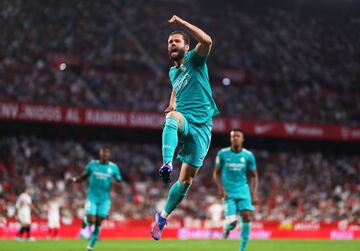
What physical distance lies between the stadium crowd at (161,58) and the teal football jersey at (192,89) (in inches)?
1014

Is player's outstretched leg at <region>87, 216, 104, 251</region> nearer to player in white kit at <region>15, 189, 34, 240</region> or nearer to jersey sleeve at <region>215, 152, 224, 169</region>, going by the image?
jersey sleeve at <region>215, 152, 224, 169</region>

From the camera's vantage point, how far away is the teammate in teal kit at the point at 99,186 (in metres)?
16.5

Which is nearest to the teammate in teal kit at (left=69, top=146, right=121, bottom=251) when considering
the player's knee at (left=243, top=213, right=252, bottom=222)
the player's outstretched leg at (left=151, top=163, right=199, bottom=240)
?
the player's knee at (left=243, top=213, right=252, bottom=222)

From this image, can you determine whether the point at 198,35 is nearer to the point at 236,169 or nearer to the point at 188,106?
the point at 188,106

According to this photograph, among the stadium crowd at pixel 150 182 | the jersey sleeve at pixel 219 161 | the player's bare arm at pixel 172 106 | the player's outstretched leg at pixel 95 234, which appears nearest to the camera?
the player's bare arm at pixel 172 106

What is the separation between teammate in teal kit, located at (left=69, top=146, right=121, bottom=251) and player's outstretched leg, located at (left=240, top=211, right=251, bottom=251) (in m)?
3.49

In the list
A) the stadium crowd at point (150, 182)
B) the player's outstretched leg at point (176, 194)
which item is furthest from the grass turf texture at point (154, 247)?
the stadium crowd at point (150, 182)

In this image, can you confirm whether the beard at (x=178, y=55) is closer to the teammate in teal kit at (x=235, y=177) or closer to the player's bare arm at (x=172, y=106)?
the player's bare arm at (x=172, y=106)

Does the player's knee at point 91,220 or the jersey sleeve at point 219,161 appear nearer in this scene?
the jersey sleeve at point 219,161

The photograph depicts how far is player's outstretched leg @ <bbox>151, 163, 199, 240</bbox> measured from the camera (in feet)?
31.6

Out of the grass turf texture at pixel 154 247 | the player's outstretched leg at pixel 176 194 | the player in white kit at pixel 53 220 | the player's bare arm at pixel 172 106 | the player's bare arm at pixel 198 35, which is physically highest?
the player's bare arm at pixel 198 35

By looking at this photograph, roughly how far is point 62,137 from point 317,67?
17676mm

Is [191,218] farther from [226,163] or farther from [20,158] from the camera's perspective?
[226,163]

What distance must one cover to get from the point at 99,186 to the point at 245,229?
14.2 feet
